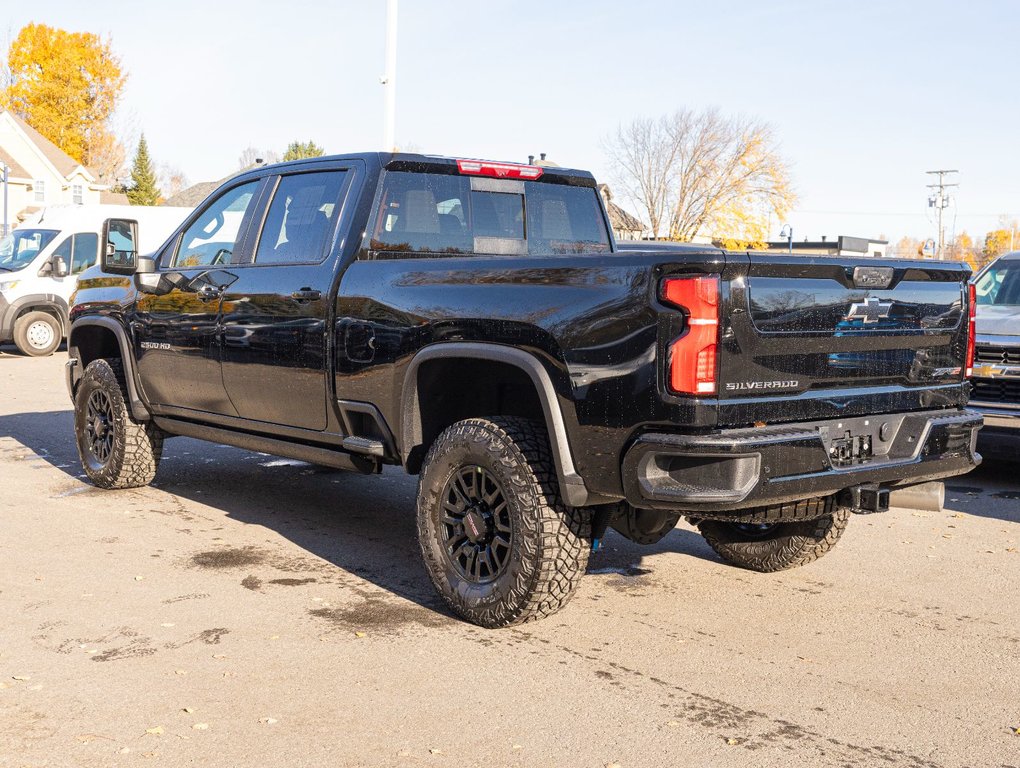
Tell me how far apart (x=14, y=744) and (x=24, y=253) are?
18.3 m

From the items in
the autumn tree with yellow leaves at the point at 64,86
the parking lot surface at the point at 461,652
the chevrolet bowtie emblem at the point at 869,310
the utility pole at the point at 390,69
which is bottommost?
the parking lot surface at the point at 461,652

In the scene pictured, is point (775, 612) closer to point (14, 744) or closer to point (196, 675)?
point (196, 675)

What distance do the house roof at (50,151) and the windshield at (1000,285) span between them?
6210 cm

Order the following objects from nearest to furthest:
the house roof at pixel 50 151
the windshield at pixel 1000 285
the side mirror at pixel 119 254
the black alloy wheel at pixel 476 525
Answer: the black alloy wheel at pixel 476 525 < the side mirror at pixel 119 254 < the windshield at pixel 1000 285 < the house roof at pixel 50 151

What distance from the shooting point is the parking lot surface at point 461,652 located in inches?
145

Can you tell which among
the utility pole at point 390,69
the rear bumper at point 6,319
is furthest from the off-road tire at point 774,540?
the rear bumper at point 6,319

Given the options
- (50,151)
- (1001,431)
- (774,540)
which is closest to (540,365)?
(774,540)

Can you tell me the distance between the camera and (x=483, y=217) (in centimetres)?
613

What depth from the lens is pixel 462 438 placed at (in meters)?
4.86

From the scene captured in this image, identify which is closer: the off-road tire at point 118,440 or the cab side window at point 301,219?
the cab side window at point 301,219

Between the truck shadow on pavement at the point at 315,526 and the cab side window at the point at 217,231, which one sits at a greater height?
the cab side window at the point at 217,231

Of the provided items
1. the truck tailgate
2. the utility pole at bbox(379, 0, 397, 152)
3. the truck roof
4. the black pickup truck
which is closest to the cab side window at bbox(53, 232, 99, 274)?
the utility pole at bbox(379, 0, 397, 152)

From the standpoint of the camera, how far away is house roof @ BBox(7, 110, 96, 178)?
6331cm

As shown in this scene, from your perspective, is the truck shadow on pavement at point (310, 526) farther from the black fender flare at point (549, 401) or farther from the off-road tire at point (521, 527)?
the black fender flare at point (549, 401)
